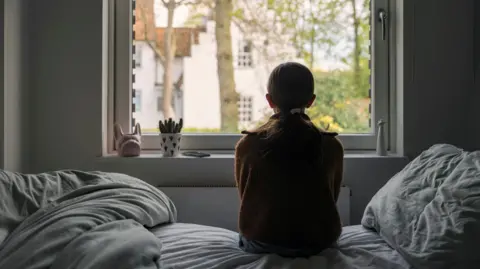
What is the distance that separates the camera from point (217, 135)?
212 centimetres

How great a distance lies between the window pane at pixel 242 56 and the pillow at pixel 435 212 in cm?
73

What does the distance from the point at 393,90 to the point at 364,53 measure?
0.67ft

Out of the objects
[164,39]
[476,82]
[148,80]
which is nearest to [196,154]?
[148,80]

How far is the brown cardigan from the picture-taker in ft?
4.30

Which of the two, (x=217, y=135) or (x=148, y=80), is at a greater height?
(x=148, y=80)

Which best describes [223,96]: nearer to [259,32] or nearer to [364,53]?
[259,32]

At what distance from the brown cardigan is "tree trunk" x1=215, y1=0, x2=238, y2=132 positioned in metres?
0.75

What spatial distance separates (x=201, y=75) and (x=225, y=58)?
125 millimetres

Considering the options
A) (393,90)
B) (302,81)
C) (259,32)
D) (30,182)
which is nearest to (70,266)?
(30,182)

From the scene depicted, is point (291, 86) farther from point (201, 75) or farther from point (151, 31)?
point (151, 31)

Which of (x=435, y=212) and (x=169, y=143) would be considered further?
(x=169, y=143)

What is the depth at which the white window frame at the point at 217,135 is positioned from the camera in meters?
2.10

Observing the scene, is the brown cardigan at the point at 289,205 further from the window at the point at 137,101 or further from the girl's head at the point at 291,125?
the window at the point at 137,101

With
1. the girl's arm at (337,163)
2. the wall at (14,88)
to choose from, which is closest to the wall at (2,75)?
the wall at (14,88)
